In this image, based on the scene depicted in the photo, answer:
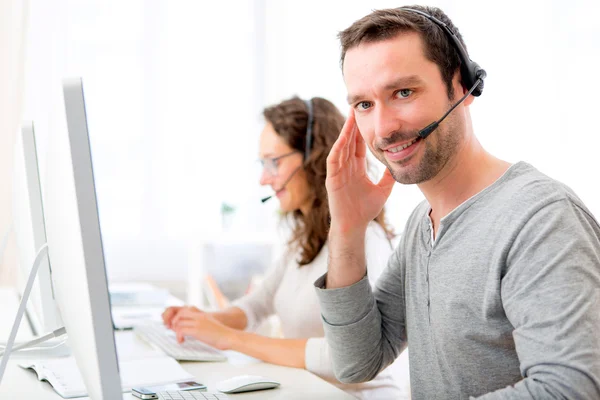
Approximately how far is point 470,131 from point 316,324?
693 mm

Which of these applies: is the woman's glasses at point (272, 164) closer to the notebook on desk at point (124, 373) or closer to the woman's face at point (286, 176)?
the woman's face at point (286, 176)

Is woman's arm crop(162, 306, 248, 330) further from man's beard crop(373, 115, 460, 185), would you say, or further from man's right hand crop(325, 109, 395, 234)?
man's beard crop(373, 115, 460, 185)

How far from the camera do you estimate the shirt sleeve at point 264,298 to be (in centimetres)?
192

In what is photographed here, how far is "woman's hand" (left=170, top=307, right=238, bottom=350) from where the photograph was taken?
1492mm

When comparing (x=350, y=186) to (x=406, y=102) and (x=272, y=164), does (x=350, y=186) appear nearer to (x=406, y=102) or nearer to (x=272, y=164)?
(x=406, y=102)

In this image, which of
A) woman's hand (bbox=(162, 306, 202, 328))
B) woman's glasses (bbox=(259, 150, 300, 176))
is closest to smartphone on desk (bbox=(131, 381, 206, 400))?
woman's hand (bbox=(162, 306, 202, 328))

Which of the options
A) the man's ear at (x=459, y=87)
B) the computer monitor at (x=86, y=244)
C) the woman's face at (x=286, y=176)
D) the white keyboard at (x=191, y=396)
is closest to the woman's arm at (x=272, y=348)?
the white keyboard at (x=191, y=396)

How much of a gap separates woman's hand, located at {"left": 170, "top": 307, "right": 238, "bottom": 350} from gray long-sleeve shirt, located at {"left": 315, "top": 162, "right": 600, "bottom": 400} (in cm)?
35

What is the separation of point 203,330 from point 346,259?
19.5 inches

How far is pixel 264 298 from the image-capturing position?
1937 mm

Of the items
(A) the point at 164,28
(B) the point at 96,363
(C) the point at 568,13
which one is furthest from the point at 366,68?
(A) the point at 164,28

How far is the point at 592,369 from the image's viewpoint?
30.5 inches

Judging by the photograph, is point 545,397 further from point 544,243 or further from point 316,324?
point 316,324

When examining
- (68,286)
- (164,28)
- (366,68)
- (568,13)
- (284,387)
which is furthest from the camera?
(164,28)
